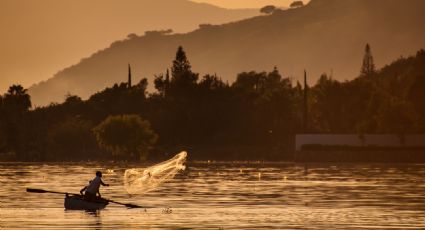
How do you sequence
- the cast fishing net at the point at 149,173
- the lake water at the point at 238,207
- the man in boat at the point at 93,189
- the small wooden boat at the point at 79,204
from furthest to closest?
the cast fishing net at the point at 149,173, the man in boat at the point at 93,189, the small wooden boat at the point at 79,204, the lake water at the point at 238,207

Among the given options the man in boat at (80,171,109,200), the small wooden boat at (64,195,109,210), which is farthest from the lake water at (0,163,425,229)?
the man in boat at (80,171,109,200)

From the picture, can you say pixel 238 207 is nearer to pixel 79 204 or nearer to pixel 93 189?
pixel 93 189

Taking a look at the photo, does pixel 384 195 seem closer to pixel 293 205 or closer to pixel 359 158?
pixel 293 205

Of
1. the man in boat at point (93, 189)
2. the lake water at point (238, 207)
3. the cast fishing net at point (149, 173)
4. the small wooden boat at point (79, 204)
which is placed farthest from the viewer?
the cast fishing net at point (149, 173)

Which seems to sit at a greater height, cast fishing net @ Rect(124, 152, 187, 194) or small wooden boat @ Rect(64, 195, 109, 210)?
cast fishing net @ Rect(124, 152, 187, 194)

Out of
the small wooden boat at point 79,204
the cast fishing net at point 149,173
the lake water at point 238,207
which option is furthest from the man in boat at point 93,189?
the cast fishing net at point 149,173

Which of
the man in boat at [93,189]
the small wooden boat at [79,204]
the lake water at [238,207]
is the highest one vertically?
the man in boat at [93,189]

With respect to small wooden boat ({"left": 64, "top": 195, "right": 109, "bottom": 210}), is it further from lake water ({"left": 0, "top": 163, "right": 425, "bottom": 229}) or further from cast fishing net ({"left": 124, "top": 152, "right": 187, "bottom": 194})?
cast fishing net ({"left": 124, "top": 152, "right": 187, "bottom": 194})

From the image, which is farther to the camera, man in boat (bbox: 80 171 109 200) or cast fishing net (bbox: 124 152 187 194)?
cast fishing net (bbox: 124 152 187 194)

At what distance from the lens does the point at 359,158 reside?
175 m

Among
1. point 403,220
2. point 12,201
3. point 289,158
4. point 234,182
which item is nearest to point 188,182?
point 234,182

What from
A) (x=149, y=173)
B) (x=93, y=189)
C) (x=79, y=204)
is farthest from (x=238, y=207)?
(x=149, y=173)

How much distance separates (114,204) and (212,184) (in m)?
28.1

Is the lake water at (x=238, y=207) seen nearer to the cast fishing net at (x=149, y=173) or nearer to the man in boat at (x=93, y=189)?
the cast fishing net at (x=149, y=173)
